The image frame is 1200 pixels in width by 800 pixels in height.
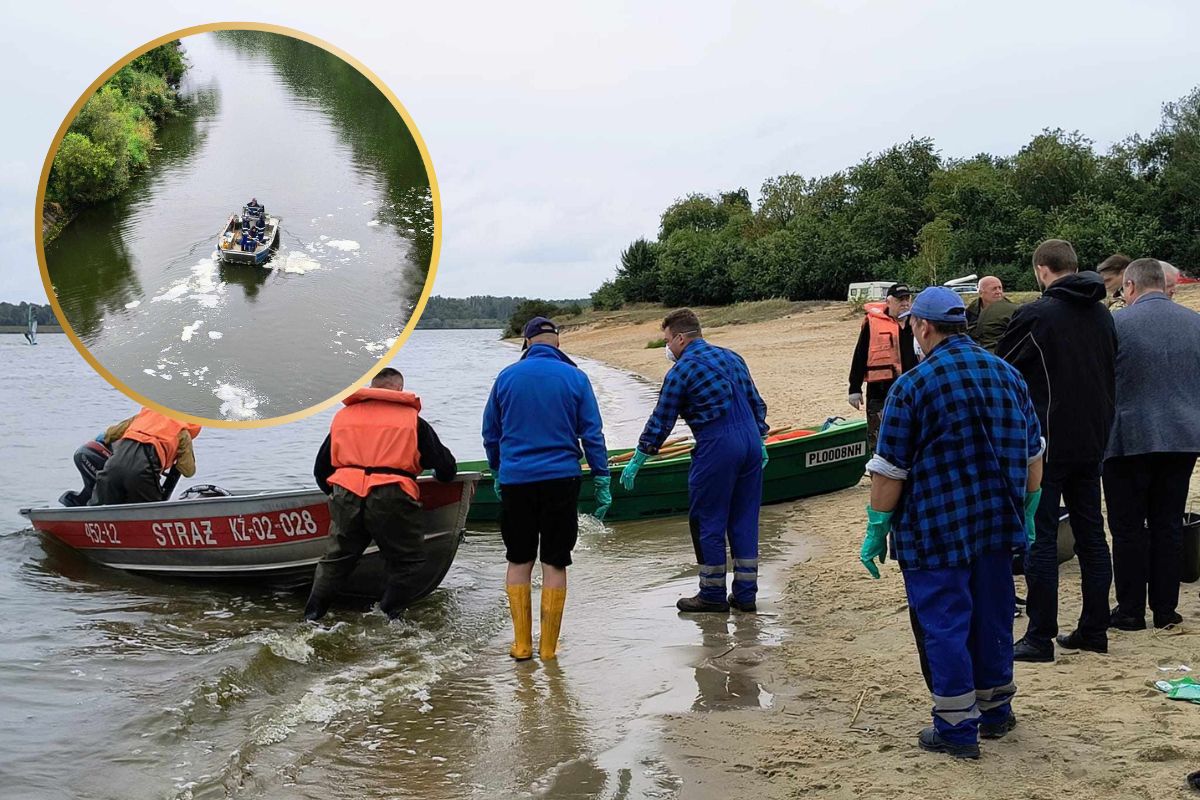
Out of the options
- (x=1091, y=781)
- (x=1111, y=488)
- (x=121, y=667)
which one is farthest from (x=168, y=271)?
(x=121, y=667)

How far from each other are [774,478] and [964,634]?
7.35m

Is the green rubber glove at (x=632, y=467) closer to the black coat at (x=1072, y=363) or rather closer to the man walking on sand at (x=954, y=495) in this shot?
the black coat at (x=1072, y=363)

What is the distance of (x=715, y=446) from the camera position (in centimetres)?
696

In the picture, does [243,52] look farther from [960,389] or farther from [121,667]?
[121,667]

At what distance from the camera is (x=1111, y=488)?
5902 mm

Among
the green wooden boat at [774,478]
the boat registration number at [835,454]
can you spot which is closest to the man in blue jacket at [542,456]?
the green wooden boat at [774,478]

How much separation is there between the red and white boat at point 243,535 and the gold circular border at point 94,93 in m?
4.78

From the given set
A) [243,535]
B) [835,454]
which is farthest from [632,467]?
[835,454]

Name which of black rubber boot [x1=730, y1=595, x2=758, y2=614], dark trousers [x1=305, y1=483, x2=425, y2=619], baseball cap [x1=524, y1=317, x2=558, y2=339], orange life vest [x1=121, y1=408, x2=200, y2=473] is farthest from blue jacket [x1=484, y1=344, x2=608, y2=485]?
orange life vest [x1=121, y1=408, x2=200, y2=473]

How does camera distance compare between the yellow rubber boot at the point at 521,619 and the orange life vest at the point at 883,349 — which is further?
the orange life vest at the point at 883,349

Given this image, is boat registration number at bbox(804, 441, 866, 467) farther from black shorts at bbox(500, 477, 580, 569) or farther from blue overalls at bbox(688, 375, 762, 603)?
black shorts at bbox(500, 477, 580, 569)

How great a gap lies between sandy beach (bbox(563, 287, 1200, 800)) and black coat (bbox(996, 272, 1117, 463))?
111 cm

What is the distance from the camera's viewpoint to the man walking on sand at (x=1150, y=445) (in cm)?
575

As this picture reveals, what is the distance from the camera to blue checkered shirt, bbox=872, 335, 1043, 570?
14.0 ft
